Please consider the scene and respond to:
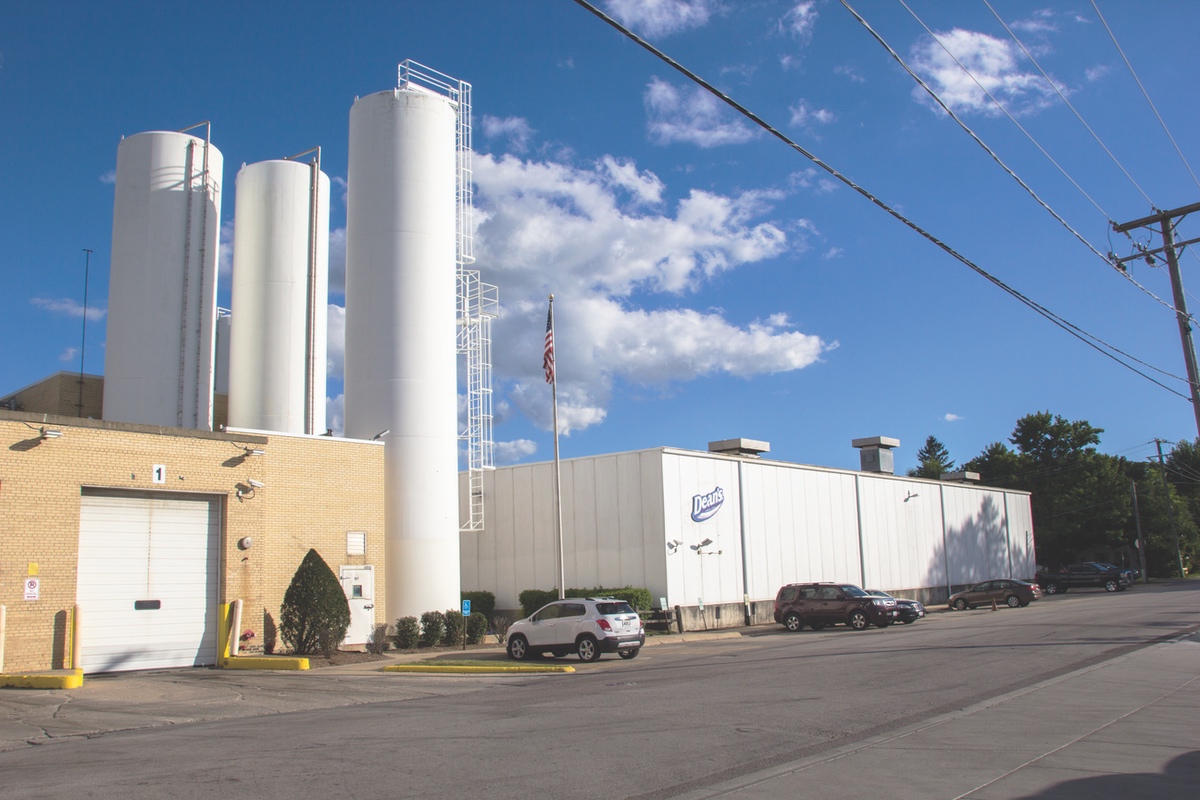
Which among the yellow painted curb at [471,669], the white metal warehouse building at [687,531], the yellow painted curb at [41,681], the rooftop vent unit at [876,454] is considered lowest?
the yellow painted curb at [471,669]

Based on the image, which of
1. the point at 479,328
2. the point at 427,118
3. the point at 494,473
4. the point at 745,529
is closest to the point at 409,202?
the point at 427,118

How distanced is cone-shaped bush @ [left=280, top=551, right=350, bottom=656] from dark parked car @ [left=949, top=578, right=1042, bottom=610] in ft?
107

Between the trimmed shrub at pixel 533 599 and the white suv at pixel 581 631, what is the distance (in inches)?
390

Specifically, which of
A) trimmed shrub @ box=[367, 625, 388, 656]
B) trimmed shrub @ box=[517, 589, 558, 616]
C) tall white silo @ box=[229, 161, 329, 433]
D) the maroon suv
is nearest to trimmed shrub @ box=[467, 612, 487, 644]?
trimmed shrub @ box=[367, 625, 388, 656]

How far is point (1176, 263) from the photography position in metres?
26.1

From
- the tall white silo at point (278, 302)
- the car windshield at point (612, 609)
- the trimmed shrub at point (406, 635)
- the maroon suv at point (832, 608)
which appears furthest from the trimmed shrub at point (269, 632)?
the maroon suv at point (832, 608)

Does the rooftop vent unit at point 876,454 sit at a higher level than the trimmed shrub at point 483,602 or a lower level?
higher

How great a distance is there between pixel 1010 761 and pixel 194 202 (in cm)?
2827

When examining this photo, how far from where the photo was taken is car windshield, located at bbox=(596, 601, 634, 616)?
74.8ft

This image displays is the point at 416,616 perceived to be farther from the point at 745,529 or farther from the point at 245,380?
the point at 745,529

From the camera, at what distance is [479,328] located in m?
33.3

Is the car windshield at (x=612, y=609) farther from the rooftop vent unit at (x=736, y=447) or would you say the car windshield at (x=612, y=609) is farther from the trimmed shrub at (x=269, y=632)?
the rooftop vent unit at (x=736, y=447)

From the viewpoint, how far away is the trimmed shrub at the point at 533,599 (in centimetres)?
3375

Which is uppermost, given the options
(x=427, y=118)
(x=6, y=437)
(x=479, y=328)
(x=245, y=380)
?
(x=427, y=118)
